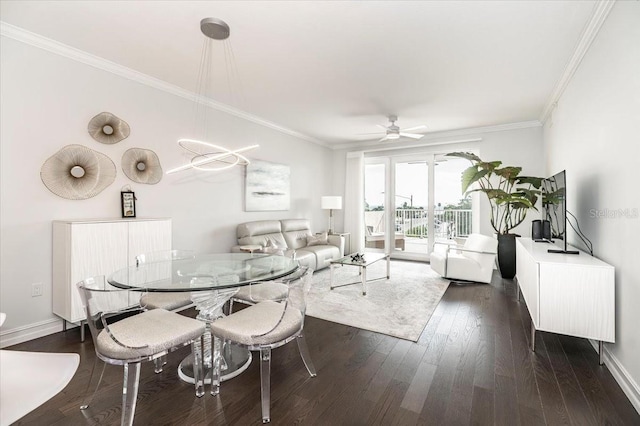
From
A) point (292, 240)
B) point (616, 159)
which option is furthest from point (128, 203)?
point (616, 159)

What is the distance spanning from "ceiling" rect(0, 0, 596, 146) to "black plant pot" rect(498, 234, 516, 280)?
2.02 metres

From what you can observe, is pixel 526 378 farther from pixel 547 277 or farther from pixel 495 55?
pixel 495 55

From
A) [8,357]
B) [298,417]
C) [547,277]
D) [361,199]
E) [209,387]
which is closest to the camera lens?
[8,357]

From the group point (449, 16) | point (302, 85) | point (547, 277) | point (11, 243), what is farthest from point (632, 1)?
point (11, 243)

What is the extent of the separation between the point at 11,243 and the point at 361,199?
5621 millimetres

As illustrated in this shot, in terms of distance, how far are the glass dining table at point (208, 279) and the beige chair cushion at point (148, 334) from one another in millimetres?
211

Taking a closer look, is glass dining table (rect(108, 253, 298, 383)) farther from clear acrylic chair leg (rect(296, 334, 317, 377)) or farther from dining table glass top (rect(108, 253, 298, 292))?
clear acrylic chair leg (rect(296, 334, 317, 377))

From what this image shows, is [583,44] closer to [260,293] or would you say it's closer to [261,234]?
[260,293]

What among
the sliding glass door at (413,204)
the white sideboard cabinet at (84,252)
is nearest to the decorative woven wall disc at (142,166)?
the white sideboard cabinet at (84,252)

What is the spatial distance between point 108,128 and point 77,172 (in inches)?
21.7

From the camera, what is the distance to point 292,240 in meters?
Result: 5.29

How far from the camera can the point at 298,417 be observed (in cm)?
168

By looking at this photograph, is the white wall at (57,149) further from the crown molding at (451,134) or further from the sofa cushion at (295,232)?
the crown molding at (451,134)

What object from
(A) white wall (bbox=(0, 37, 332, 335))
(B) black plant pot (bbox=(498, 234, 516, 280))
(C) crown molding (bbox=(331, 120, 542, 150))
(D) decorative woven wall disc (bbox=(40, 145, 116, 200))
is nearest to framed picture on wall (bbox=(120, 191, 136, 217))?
(A) white wall (bbox=(0, 37, 332, 335))
